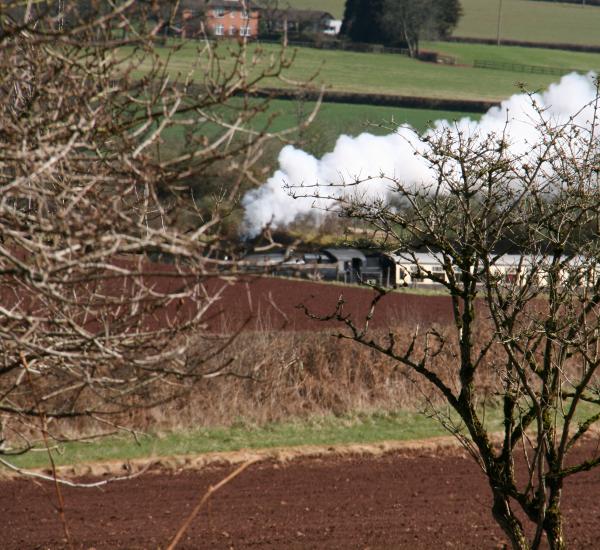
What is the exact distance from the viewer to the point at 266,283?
33.0m

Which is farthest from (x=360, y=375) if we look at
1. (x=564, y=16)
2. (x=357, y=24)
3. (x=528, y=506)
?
(x=564, y=16)

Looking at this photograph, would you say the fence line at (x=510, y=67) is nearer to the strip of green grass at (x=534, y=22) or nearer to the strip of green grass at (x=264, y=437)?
the strip of green grass at (x=534, y=22)

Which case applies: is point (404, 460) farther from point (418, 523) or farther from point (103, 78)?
point (103, 78)

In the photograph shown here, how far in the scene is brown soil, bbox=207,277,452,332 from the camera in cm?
2356

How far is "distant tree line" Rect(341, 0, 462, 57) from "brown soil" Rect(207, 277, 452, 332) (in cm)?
4209

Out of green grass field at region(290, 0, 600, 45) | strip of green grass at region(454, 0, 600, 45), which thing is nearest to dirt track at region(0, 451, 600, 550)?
green grass field at region(290, 0, 600, 45)

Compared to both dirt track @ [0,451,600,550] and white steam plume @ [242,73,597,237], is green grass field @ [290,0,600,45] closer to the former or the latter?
white steam plume @ [242,73,597,237]

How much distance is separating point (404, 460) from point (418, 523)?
10.5 feet

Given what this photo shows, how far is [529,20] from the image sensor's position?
87.2 m

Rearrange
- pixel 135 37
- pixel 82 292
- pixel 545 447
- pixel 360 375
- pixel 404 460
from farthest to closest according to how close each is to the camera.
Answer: pixel 360 375 → pixel 404 460 → pixel 545 447 → pixel 82 292 → pixel 135 37

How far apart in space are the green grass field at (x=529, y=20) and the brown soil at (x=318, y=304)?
1986 inches

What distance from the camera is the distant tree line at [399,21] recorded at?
234ft

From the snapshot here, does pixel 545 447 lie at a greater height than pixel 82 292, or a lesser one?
lesser

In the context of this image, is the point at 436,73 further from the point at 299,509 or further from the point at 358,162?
the point at 299,509
